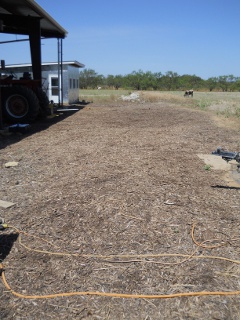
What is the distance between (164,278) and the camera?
294 cm

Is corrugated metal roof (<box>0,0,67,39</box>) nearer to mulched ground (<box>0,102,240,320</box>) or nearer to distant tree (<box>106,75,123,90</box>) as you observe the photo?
mulched ground (<box>0,102,240,320</box>)

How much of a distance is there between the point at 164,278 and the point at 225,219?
153 cm

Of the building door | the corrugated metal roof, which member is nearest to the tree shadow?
the corrugated metal roof

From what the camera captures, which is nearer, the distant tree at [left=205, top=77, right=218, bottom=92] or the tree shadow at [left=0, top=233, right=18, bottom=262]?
the tree shadow at [left=0, top=233, right=18, bottom=262]

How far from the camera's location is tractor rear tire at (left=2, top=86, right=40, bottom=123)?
37.2 ft

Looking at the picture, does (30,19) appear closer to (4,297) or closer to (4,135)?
(4,135)

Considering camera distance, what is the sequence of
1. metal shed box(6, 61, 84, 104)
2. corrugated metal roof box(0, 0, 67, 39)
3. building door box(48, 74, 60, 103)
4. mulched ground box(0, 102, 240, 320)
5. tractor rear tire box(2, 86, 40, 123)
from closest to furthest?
1. mulched ground box(0, 102, 240, 320)
2. tractor rear tire box(2, 86, 40, 123)
3. corrugated metal roof box(0, 0, 67, 39)
4. metal shed box(6, 61, 84, 104)
5. building door box(48, 74, 60, 103)

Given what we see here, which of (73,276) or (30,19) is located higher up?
(30,19)

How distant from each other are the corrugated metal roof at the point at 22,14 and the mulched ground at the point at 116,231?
7.05 meters

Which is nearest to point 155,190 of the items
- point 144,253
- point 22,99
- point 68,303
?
point 144,253

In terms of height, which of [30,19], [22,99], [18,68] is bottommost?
[22,99]

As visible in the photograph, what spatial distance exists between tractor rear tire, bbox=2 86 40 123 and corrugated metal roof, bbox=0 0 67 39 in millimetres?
3020

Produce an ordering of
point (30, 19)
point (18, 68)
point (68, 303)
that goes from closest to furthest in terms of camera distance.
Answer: point (68, 303) → point (30, 19) → point (18, 68)

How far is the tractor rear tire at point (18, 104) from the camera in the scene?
447 inches
